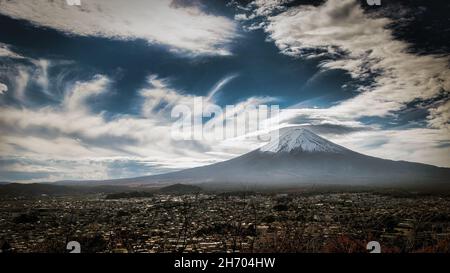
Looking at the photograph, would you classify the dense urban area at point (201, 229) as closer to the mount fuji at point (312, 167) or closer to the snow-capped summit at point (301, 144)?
Result: the mount fuji at point (312, 167)

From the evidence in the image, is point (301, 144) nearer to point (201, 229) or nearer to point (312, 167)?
point (312, 167)

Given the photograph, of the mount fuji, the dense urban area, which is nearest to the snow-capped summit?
the mount fuji

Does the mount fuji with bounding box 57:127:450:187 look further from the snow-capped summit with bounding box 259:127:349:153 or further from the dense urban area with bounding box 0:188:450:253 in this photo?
the dense urban area with bounding box 0:188:450:253

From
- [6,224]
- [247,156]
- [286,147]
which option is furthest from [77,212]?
[286,147]

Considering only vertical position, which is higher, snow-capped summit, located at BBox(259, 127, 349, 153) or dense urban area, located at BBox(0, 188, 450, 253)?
snow-capped summit, located at BBox(259, 127, 349, 153)

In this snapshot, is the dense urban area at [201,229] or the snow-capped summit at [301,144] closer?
the dense urban area at [201,229]

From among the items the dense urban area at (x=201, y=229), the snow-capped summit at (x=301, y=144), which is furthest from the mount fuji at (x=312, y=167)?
the dense urban area at (x=201, y=229)

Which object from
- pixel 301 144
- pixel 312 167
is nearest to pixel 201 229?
pixel 312 167

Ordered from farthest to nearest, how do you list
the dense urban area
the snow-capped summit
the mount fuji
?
1. the snow-capped summit
2. the mount fuji
3. the dense urban area
